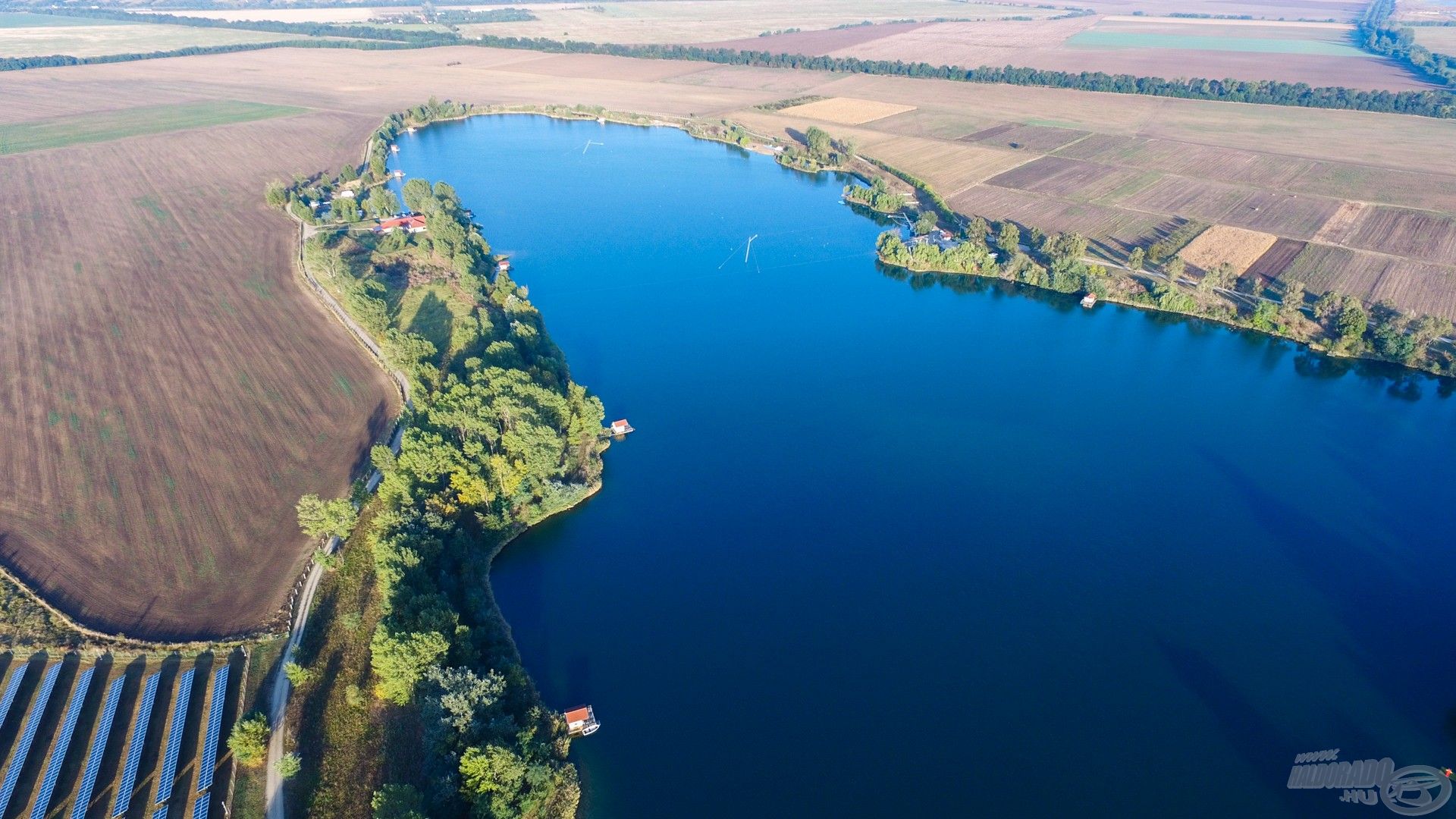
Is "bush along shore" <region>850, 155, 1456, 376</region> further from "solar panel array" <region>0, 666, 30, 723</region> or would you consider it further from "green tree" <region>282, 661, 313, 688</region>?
"solar panel array" <region>0, 666, 30, 723</region>

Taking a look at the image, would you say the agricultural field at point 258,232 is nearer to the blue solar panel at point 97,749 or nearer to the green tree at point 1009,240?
A: the blue solar panel at point 97,749

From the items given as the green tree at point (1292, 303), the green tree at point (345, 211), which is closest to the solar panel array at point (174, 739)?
the green tree at point (345, 211)

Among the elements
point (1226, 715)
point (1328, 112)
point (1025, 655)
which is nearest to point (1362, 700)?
point (1226, 715)

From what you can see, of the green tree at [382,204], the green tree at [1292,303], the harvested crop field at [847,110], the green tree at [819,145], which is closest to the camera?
the green tree at [1292,303]

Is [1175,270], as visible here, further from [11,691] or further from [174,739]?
[11,691]

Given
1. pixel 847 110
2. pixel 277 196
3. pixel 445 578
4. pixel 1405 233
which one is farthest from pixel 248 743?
pixel 847 110

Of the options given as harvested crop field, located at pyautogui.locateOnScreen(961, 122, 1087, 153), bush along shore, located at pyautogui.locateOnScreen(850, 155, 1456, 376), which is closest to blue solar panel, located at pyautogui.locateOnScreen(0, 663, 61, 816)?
bush along shore, located at pyautogui.locateOnScreen(850, 155, 1456, 376)
